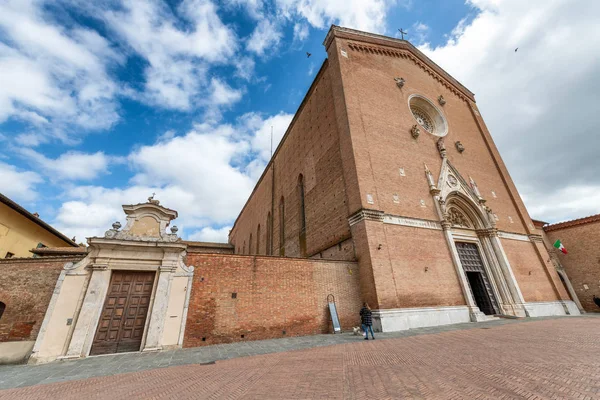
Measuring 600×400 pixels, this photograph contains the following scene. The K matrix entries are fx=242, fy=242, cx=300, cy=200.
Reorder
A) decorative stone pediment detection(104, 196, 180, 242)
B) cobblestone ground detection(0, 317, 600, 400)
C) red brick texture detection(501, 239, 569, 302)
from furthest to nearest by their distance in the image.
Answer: red brick texture detection(501, 239, 569, 302) < decorative stone pediment detection(104, 196, 180, 242) < cobblestone ground detection(0, 317, 600, 400)

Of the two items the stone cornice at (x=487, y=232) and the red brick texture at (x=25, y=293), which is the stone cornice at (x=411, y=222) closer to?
the stone cornice at (x=487, y=232)

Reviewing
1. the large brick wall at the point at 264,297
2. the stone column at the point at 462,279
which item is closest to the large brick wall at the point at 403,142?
the stone column at the point at 462,279

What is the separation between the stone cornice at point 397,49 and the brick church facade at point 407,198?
104 millimetres

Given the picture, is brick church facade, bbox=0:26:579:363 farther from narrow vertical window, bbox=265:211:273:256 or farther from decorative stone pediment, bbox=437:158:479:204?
narrow vertical window, bbox=265:211:273:256

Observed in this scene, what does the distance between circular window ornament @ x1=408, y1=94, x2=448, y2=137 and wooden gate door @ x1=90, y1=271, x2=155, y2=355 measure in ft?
60.4

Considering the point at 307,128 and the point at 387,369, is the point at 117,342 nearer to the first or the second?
the point at 387,369

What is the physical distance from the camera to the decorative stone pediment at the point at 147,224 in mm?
8305

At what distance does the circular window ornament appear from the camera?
17156mm

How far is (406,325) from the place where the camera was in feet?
29.9

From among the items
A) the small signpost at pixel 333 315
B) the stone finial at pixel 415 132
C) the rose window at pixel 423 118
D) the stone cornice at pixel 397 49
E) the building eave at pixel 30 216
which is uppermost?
the stone cornice at pixel 397 49

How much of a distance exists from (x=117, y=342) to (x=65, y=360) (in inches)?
45.1

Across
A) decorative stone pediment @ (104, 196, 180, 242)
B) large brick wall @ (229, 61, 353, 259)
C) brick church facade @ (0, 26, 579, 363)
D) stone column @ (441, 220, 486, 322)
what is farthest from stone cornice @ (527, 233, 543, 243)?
decorative stone pediment @ (104, 196, 180, 242)

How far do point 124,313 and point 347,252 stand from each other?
8634 millimetres

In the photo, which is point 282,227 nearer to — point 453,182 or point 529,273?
point 453,182
